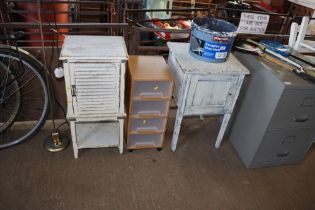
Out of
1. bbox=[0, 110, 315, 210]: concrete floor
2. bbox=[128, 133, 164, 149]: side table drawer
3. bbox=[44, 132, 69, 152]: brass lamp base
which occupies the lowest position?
bbox=[0, 110, 315, 210]: concrete floor

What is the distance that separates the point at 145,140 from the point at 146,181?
1.07 feet

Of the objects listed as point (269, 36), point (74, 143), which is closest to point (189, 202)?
point (74, 143)

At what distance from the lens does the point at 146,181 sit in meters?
1.73

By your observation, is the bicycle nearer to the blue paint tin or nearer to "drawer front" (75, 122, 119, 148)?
"drawer front" (75, 122, 119, 148)

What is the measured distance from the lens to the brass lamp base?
73.2 inches

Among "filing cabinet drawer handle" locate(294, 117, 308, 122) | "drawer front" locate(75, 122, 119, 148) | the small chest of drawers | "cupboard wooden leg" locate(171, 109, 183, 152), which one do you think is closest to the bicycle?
"drawer front" locate(75, 122, 119, 148)

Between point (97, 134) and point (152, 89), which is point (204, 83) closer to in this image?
point (152, 89)

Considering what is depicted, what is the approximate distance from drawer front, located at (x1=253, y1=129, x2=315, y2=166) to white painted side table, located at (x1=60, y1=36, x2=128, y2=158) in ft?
3.39

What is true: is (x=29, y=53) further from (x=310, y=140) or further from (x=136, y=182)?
(x=310, y=140)

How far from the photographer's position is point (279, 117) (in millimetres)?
1668

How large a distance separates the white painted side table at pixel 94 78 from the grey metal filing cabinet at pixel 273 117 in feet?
3.08

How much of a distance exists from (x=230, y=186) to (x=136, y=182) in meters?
0.66

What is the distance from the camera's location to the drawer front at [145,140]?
189 cm

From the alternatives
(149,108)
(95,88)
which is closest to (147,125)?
(149,108)
